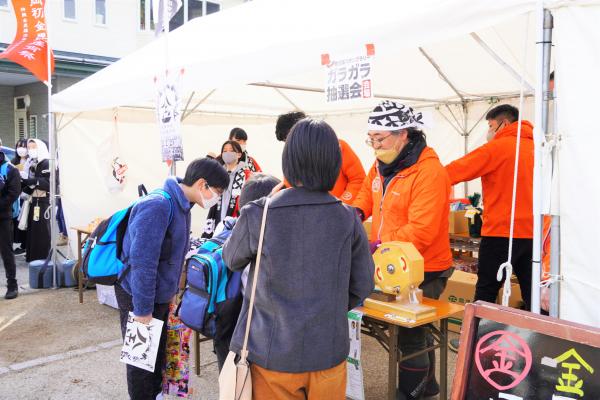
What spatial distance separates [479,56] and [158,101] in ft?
9.78

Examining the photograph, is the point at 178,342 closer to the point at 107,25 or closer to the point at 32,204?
the point at 32,204

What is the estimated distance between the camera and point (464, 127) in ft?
21.7

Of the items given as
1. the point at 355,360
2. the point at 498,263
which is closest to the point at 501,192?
A: the point at 498,263

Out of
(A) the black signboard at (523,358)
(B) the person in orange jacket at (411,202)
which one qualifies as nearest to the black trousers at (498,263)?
(B) the person in orange jacket at (411,202)

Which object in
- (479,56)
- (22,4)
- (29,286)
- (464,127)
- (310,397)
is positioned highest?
(22,4)

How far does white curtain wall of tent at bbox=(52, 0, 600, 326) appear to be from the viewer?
1.85 metres

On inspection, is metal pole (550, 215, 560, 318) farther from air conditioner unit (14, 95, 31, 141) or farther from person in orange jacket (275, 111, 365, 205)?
air conditioner unit (14, 95, 31, 141)

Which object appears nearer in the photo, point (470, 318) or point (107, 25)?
point (470, 318)

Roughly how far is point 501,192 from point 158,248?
2.31m

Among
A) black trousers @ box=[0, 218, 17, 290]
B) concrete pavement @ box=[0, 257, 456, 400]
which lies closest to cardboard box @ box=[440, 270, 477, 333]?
concrete pavement @ box=[0, 257, 456, 400]

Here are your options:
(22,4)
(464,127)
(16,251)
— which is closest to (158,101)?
(22,4)

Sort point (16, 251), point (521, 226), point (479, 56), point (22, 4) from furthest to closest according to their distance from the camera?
1. point (16, 251)
2. point (22, 4)
3. point (479, 56)
4. point (521, 226)

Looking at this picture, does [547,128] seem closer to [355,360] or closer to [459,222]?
[355,360]

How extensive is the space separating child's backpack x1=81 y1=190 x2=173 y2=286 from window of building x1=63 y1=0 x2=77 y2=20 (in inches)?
546
